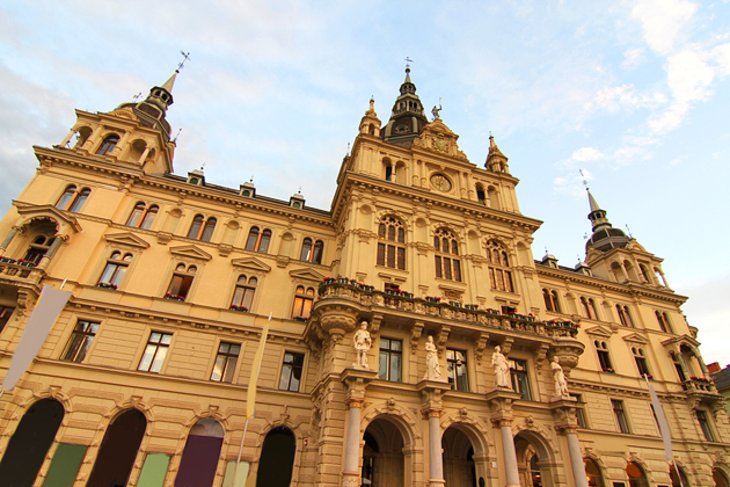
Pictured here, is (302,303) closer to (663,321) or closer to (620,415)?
(620,415)

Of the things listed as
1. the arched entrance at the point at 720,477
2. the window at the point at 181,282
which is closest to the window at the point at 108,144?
the window at the point at 181,282

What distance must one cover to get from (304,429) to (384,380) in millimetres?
6092

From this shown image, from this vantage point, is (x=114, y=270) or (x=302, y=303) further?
(x=302, y=303)

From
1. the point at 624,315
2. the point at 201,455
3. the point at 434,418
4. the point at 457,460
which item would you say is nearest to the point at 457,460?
the point at 457,460

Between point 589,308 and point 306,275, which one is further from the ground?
point 589,308

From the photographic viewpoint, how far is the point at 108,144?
101ft

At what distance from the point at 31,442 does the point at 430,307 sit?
2171cm

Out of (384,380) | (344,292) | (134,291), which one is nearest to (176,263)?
(134,291)

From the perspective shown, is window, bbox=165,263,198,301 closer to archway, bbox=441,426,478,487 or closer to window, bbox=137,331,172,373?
window, bbox=137,331,172,373

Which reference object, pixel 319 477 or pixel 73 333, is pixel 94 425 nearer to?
pixel 73 333

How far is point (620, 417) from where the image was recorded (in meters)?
30.9

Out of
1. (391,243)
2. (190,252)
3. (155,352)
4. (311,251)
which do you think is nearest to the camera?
(155,352)

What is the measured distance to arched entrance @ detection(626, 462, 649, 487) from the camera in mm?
28391

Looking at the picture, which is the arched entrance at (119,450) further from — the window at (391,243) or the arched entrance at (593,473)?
the arched entrance at (593,473)
